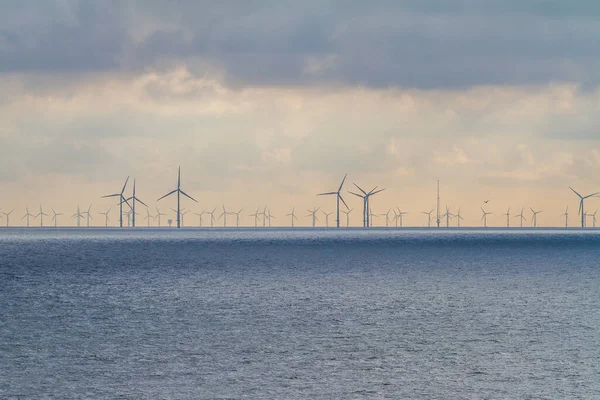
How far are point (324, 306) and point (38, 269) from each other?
2229 inches

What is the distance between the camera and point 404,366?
37.0 meters

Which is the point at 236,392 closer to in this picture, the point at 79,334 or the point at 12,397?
the point at 12,397

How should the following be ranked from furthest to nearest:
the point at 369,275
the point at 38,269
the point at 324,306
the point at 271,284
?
the point at 38,269, the point at 369,275, the point at 271,284, the point at 324,306

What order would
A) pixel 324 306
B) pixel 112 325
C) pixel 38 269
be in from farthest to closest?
pixel 38 269 < pixel 324 306 < pixel 112 325

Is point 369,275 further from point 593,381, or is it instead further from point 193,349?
point 593,381

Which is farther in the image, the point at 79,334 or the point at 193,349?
the point at 79,334

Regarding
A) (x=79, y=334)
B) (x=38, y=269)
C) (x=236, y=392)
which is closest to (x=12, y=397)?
Result: (x=236, y=392)

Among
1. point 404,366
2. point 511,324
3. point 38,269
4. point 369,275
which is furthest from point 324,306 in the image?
point 38,269

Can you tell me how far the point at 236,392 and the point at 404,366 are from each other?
8156 mm

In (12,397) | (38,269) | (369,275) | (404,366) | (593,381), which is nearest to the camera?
(12,397)

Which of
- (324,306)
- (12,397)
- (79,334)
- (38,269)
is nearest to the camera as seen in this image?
(12,397)

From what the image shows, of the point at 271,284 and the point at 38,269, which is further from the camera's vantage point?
the point at 38,269

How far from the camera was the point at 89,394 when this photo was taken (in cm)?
3153

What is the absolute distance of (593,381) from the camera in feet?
110
